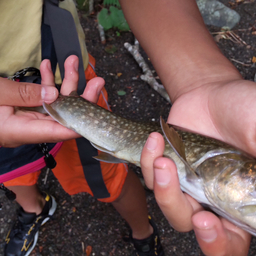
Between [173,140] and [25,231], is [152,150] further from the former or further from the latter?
[25,231]

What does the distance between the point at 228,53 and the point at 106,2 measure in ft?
8.25

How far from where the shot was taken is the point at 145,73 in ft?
14.3

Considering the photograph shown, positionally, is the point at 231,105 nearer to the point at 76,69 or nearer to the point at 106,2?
the point at 76,69

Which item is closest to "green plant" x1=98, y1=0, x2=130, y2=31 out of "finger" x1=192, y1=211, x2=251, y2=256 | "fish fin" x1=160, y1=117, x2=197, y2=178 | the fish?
the fish

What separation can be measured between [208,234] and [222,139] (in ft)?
2.37

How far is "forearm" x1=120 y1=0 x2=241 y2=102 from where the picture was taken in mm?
2168

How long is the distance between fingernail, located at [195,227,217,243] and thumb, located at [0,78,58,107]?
151cm

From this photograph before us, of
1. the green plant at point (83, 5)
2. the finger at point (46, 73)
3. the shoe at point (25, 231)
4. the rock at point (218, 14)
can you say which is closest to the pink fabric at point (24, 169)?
the finger at point (46, 73)

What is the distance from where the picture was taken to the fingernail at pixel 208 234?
1412 mm

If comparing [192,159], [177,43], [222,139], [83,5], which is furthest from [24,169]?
[83,5]

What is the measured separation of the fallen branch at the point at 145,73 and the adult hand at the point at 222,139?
6.90 feet

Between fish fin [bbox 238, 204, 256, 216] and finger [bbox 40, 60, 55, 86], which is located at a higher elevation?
finger [bbox 40, 60, 55, 86]

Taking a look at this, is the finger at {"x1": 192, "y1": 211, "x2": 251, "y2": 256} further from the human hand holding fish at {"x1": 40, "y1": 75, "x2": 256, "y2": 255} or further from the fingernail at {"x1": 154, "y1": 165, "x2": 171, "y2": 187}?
the fingernail at {"x1": 154, "y1": 165, "x2": 171, "y2": 187}

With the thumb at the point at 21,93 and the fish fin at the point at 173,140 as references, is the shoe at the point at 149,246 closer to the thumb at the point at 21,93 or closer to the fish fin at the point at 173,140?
the fish fin at the point at 173,140
